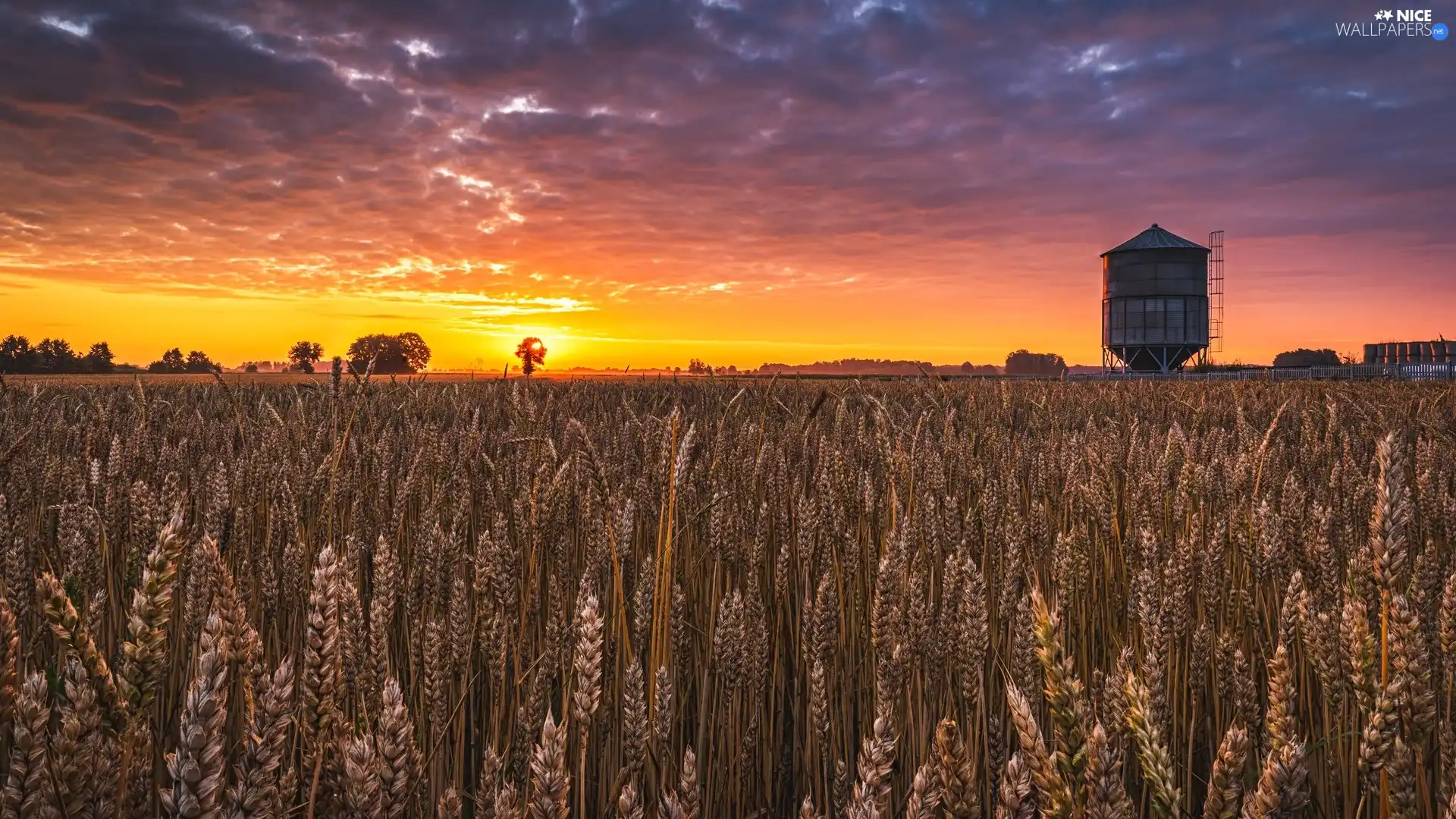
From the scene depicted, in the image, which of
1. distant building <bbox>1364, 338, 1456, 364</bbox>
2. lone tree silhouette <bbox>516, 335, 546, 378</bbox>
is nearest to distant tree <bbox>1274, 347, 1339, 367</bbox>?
distant building <bbox>1364, 338, 1456, 364</bbox>

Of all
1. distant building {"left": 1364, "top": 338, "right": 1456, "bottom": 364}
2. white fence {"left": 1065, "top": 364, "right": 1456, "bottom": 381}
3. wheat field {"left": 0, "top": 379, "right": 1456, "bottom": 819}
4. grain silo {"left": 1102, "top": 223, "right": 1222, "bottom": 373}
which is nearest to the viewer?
wheat field {"left": 0, "top": 379, "right": 1456, "bottom": 819}

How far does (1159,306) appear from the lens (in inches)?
1650

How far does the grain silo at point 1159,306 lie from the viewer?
4159cm

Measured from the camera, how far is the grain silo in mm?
41594

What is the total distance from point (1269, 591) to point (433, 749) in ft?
8.15

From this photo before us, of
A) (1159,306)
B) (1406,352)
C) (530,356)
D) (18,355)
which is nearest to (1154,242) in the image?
(1159,306)

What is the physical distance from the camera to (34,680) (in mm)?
795

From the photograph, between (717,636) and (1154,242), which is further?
(1154,242)

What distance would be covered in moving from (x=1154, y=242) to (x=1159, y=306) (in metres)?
4.55

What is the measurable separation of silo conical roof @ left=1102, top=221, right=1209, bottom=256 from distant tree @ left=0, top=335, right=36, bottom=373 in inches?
2267

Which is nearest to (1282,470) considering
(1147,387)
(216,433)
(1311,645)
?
(1311,645)

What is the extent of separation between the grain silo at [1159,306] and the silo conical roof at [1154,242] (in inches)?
2.7

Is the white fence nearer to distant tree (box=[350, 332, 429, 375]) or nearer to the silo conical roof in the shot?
the silo conical roof

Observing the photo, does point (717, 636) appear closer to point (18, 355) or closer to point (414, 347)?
point (18, 355)
